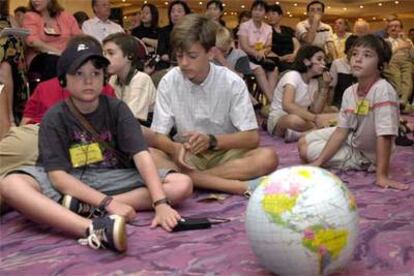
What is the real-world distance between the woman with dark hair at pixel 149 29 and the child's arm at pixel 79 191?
4378 mm

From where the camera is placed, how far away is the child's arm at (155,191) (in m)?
2.29

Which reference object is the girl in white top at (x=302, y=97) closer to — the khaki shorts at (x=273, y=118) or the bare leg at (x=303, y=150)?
the khaki shorts at (x=273, y=118)

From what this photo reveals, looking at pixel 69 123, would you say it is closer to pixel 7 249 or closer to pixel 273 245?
pixel 7 249

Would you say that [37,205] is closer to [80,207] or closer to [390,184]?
[80,207]

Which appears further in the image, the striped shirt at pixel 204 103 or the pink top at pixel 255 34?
the pink top at pixel 255 34

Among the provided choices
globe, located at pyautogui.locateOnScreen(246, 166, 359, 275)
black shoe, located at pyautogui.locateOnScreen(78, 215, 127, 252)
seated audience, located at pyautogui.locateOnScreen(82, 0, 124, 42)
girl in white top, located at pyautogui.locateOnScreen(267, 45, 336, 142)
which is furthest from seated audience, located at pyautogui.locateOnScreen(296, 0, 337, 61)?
globe, located at pyautogui.locateOnScreen(246, 166, 359, 275)

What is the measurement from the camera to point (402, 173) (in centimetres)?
350

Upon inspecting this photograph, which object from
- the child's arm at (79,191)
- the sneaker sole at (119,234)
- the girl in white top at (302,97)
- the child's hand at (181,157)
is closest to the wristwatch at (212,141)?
the child's hand at (181,157)

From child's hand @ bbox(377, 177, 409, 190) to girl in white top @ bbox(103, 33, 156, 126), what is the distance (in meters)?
1.45

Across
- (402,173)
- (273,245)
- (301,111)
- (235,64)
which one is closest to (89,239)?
(273,245)

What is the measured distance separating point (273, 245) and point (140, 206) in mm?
1060

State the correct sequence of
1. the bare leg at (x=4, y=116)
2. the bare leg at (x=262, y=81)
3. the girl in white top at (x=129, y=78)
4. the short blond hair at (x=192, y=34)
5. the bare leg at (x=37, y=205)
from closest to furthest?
1. the bare leg at (x=37, y=205)
2. the short blond hair at (x=192, y=34)
3. the girl in white top at (x=129, y=78)
4. the bare leg at (x=4, y=116)
5. the bare leg at (x=262, y=81)

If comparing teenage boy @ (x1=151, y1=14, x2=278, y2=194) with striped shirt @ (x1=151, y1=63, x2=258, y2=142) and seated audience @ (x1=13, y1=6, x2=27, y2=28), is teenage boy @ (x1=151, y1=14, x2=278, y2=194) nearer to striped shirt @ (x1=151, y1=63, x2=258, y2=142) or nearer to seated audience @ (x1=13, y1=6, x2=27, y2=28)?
striped shirt @ (x1=151, y1=63, x2=258, y2=142)

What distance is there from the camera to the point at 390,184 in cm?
308
